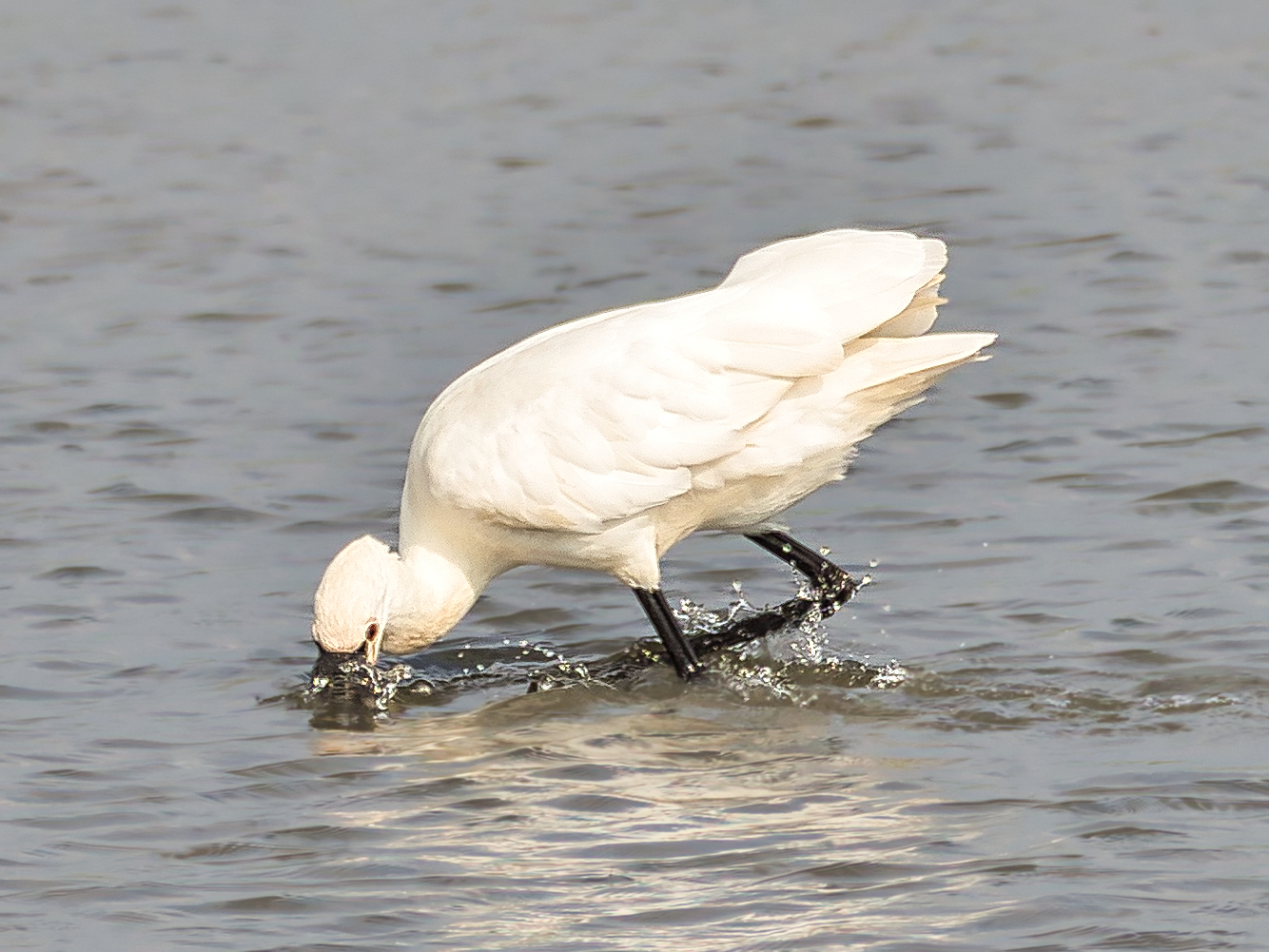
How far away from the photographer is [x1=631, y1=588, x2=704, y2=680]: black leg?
834 cm

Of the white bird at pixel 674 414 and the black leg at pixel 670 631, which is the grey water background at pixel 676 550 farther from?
the white bird at pixel 674 414

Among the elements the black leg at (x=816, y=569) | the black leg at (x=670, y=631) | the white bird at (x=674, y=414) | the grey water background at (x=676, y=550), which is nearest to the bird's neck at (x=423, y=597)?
the white bird at (x=674, y=414)

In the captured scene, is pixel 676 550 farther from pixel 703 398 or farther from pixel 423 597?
pixel 703 398

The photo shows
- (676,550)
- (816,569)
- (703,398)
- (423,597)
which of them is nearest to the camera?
(703,398)

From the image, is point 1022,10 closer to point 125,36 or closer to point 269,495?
point 125,36

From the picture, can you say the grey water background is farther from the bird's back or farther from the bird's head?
the bird's back

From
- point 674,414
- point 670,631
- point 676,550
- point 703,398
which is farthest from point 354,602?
point 676,550

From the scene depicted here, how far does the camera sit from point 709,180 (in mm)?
14797

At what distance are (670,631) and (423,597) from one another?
901mm

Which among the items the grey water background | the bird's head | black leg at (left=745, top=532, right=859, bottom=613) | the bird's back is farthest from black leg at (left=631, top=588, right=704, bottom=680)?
the bird's head

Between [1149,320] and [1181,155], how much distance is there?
9.72 feet

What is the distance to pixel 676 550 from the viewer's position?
9.87 metres

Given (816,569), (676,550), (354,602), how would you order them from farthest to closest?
(676,550)
(816,569)
(354,602)

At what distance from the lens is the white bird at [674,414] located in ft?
25.8
